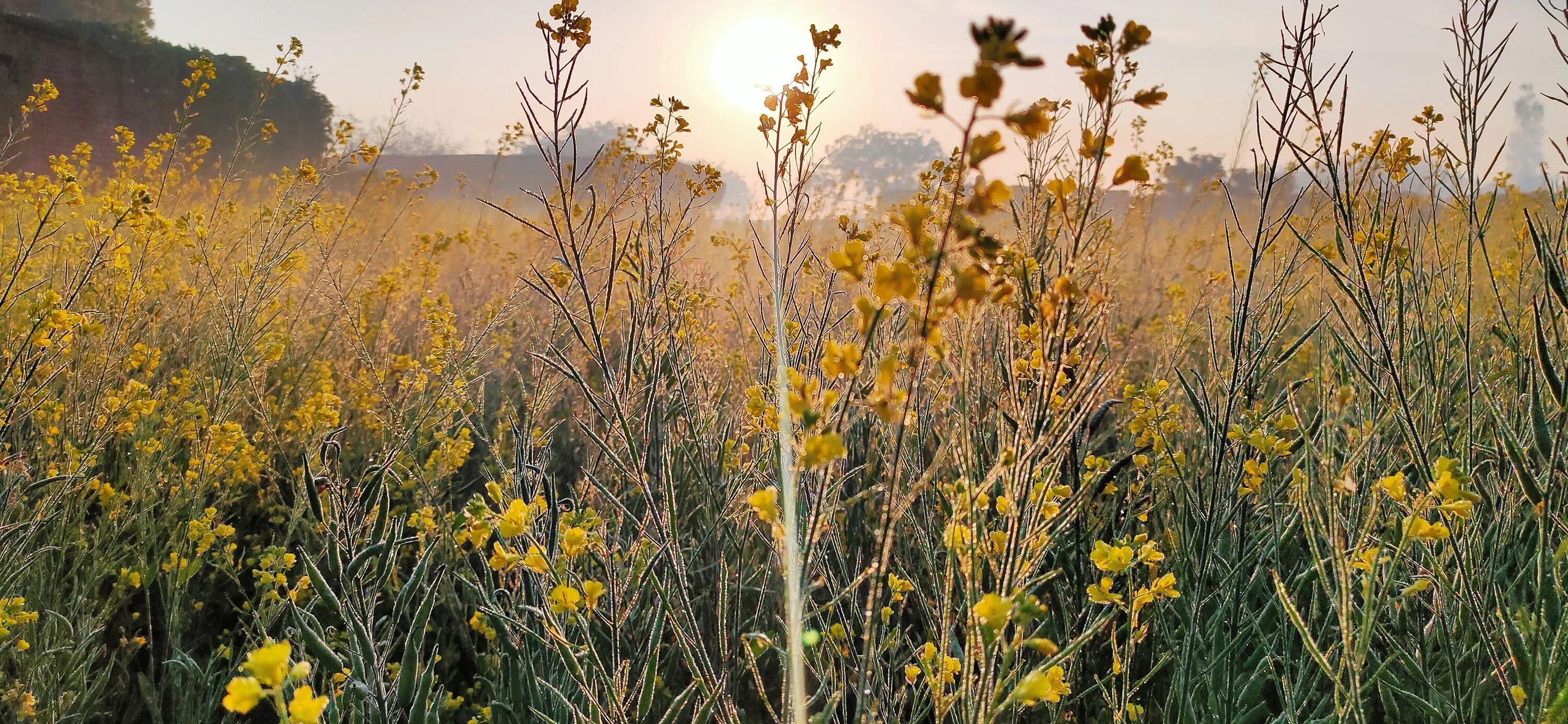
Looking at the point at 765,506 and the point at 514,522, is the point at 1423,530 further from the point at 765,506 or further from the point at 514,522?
the point at 514,522

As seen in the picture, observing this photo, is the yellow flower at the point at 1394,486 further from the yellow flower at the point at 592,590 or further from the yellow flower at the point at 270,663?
the yellow flower at the point at 270,663

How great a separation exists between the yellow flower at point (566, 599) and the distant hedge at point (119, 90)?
1475cm

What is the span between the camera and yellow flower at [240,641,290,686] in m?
0.57

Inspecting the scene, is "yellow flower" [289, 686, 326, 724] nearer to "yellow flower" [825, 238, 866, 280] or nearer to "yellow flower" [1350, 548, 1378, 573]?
"yellow flower" [825, 238, 866, 280]

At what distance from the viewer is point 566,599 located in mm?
866

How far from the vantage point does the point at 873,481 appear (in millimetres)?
2033

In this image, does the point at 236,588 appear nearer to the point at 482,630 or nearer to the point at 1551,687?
the point at 482,630

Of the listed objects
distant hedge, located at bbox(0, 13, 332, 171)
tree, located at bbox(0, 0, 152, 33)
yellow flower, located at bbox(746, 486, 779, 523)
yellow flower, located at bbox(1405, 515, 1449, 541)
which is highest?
tree, located at bbox(0, 0, 152, 33)

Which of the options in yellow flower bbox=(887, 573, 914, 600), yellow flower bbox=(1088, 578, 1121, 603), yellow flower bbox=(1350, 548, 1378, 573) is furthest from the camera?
yellow flower bbox=(887, 573, 914, 600)

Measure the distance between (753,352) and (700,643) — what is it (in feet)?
8.67

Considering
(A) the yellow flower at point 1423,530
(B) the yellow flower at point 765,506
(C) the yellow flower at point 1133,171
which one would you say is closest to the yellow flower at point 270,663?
(B) the yellow flower at point 765,506

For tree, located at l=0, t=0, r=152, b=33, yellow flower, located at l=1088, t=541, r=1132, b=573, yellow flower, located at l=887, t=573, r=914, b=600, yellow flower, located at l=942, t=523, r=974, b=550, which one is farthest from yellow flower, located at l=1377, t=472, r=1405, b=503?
tree, located at l=0, t=0, r=152, b=33

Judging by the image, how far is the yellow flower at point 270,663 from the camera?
574 mm

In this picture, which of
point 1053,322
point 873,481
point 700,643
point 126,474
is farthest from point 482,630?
point 1053,322
